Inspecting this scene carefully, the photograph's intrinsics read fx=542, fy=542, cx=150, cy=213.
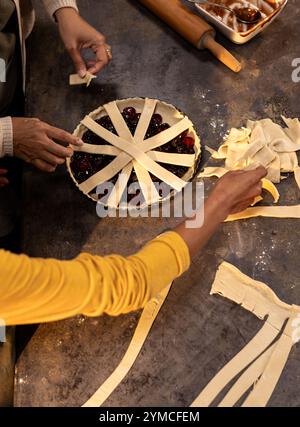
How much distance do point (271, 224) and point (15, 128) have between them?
3.38 ft

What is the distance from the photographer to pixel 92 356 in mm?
1938

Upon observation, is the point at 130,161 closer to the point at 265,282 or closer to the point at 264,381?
the point at 265,282

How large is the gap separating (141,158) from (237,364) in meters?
0.84

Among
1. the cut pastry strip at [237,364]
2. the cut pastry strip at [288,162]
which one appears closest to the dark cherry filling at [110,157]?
the cut pastry strip at [288,162]

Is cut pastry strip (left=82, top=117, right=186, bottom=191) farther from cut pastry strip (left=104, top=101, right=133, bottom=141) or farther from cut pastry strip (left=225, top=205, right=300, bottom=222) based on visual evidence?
cut pastry strip (left=225, top=205, right=300, bottom=222)

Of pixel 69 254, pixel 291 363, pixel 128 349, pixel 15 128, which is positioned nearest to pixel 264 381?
pixel 291 363

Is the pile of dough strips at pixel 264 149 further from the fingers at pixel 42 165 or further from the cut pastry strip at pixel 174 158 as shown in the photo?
the fingers at pixel 42 165

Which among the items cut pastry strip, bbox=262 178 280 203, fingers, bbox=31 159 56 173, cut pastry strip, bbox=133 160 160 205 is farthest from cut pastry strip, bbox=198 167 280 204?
fingers, bbox=31 159 56 173

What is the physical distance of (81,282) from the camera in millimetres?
1484

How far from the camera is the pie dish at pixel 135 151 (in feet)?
6.82

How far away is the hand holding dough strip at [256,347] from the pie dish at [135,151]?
423 mm

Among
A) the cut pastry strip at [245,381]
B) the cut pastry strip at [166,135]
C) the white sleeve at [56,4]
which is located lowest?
the cut pastry strip at [245,381]

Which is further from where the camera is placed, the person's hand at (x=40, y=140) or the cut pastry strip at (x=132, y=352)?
the person's hand at (x=40, y=140)

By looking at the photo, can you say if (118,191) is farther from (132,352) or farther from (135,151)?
(132,352)
